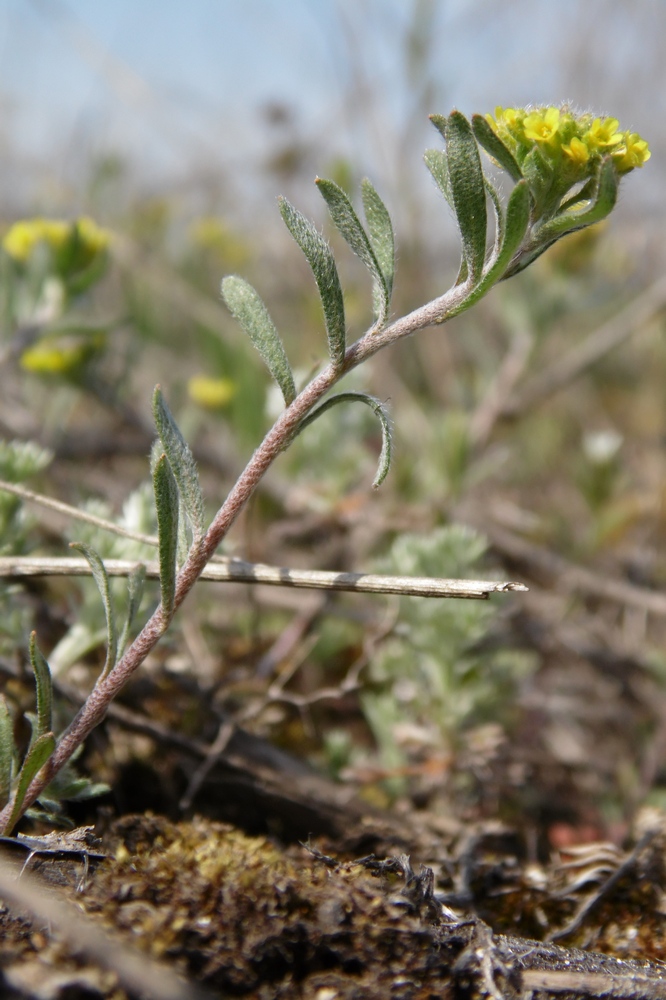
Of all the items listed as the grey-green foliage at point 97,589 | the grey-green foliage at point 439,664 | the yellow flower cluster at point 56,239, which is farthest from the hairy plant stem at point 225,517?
the yellow flower cluster at point 56,239

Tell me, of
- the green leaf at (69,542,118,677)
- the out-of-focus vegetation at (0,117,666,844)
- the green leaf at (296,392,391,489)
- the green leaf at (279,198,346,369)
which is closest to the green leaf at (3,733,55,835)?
the green leaf at (69,542,118,677)

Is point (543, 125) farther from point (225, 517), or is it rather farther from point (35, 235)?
point (35, 235)

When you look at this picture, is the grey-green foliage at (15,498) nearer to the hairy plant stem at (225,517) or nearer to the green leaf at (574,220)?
the hairy plant stem at (225,517)

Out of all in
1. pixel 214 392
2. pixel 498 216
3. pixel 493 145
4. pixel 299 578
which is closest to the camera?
pixel 493 145

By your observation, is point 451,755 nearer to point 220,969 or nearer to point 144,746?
point 144,746

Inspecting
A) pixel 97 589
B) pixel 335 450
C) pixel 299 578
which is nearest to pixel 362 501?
pixel 335 450

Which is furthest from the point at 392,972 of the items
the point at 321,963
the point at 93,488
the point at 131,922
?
the point at 93,488

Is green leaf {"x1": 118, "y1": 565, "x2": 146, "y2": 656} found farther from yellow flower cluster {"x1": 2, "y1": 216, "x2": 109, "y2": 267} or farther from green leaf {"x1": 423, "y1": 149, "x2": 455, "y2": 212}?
yellow flower cluster {"x1": 2, "y1": 216, "x2": 109, "y2": 267}
